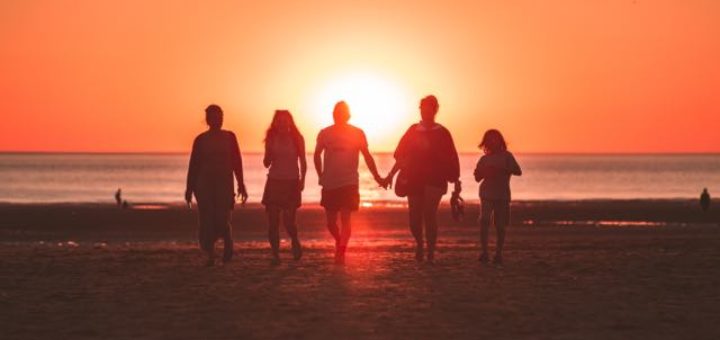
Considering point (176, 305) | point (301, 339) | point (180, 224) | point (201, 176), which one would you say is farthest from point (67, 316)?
point (180, 224)

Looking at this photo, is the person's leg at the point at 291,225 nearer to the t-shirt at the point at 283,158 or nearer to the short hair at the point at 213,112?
the t-shirt at the point at 283,158

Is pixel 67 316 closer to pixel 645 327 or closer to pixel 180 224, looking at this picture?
pixel 645 327

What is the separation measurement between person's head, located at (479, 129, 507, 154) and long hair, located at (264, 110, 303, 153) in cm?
219

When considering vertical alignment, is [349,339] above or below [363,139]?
below

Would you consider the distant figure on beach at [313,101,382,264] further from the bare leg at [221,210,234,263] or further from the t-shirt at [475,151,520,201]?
the t-shirt at [475,151,520,201]

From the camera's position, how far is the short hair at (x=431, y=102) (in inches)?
586

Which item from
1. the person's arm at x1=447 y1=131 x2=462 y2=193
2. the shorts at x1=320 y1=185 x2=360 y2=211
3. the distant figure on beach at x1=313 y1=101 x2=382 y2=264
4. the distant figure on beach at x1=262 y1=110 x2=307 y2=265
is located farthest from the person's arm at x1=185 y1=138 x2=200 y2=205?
the person's arm at x1=447 y1=131 x2=462 y2=193

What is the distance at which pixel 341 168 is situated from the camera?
49.0 feet

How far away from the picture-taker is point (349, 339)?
8.69 metres

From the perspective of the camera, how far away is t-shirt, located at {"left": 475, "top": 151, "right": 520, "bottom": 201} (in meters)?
15.3

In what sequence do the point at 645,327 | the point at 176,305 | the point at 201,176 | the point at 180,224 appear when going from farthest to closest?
1. the point at 180,224
2. the point at 201,176
3. the point at 176,305
4. the point at 645,327

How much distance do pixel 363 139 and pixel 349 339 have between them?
6.61 meters

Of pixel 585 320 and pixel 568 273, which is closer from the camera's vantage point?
pixel 585 320

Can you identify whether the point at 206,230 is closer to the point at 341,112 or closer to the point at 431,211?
the point at 341,112
